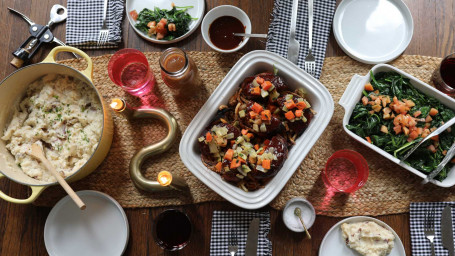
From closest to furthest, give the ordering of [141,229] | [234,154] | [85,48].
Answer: [234,154]
[141,229]
[85,48]

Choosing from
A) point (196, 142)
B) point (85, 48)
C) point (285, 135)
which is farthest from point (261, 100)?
point (85, 48)

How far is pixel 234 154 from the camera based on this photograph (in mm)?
2281

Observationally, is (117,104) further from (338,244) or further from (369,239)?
(369,239)

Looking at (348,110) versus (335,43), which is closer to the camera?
(348,110)

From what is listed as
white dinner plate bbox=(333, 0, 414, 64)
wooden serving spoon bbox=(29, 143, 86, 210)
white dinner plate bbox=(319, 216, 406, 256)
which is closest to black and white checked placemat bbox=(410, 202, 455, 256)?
white dinner plate bbox=(319, 216, 406, 256)

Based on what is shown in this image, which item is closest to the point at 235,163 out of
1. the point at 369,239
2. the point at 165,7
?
the point at 369,239

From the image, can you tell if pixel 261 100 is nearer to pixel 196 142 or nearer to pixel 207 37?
pixel 196 142

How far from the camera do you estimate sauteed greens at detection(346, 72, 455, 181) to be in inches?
97.5

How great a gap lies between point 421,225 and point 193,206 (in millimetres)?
1754

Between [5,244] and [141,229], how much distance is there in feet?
3.59

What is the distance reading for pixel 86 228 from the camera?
2.58 meters

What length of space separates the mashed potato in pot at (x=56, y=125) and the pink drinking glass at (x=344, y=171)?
5.75ft

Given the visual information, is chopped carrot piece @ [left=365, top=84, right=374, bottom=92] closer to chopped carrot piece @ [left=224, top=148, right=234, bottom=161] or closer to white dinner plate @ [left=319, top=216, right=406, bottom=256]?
white dinner plate @ [left=319, top=216, right=406, bottom=256]

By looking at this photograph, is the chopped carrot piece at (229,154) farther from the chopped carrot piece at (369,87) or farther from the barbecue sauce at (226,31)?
the chopped carrot piece at (369,87)
